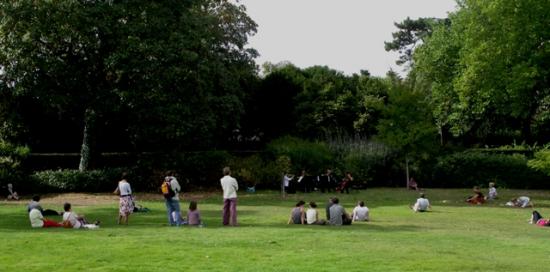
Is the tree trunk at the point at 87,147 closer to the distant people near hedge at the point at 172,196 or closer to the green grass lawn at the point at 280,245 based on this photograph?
the green grass lawn at the point at 280,245

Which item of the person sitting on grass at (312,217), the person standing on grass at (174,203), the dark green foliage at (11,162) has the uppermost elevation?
the dark green foliage at (11,162)

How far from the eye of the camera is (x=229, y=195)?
820 inches

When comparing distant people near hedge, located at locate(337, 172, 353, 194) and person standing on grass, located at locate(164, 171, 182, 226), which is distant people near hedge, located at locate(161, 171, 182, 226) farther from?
distant people near hedge, located at locate(337, 172, 353, 194)

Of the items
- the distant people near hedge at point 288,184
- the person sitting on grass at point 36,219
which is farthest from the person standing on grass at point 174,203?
the distant people near hedge at point 288,184

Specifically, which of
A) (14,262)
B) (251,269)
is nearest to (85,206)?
(14,262)

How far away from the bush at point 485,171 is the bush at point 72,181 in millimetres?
23836

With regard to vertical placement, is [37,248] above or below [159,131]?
below

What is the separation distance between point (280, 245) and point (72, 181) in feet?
84.5

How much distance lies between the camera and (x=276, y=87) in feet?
202

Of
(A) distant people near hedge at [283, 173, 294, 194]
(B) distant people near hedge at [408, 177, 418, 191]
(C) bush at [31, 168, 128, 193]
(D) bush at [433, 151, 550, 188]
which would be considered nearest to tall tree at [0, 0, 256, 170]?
(C) bush at [31, 168, 128, 193]

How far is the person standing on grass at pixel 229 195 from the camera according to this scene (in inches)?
817

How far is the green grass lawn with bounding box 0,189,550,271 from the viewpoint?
41.7ft

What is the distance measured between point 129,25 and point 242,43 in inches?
692

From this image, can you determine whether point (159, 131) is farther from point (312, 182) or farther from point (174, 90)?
point (312, 182)
